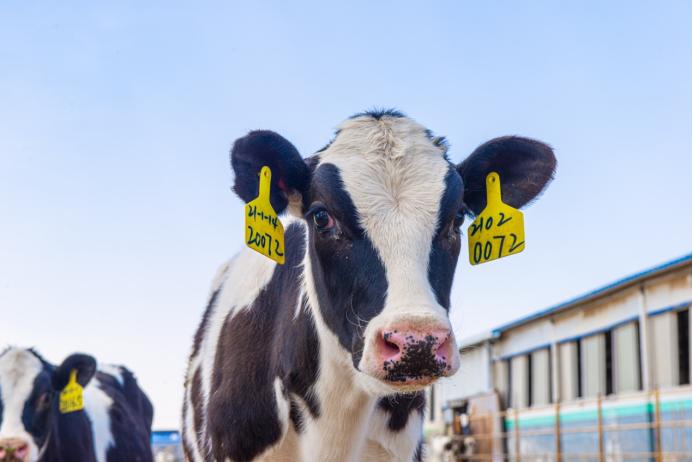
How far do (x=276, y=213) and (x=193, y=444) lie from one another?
1.74 metres

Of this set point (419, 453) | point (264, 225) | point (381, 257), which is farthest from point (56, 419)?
point (381, 257)

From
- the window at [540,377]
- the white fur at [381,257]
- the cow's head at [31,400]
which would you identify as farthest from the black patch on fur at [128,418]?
the window at [540,377]

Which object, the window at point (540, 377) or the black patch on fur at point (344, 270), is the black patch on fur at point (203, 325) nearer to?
the black patch on fur at point (344, 270)

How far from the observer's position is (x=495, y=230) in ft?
16.3

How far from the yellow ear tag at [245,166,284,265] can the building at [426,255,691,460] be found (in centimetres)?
1291

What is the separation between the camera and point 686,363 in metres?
17.1

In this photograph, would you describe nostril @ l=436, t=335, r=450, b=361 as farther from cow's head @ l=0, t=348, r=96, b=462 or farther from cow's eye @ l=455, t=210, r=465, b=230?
cow's head @ l=0, t=348, r=96, b=462

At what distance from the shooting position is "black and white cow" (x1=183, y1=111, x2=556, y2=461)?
3842 mm

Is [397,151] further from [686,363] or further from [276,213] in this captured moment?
[686,363]

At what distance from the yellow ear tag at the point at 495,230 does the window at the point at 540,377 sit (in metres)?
19.9

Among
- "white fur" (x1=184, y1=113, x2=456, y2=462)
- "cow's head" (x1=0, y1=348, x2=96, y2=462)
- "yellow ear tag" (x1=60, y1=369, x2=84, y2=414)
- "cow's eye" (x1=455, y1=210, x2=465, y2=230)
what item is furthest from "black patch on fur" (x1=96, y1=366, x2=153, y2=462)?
"cow's eye" (x1=455, y1=210, x2=465, y2=230)

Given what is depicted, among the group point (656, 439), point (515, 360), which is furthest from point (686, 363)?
point (515, 360)

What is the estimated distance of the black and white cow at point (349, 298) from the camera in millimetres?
3842

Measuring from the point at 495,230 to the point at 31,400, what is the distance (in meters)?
5.98
